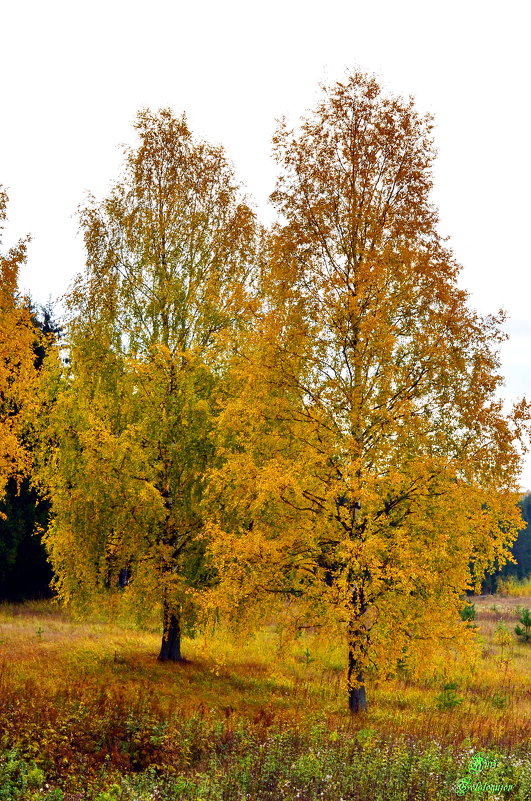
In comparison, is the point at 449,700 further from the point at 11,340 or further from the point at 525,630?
the point at 525,630

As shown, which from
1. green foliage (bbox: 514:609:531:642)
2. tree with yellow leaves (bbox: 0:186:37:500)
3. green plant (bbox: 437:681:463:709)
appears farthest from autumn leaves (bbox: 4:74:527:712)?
green foliage (bbox: 514:609:531:642)

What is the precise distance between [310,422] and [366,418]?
993 mm

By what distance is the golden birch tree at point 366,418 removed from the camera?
1062 cm

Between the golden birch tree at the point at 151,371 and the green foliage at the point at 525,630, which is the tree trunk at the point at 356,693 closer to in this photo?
the golden birch tree at the point at 151,371

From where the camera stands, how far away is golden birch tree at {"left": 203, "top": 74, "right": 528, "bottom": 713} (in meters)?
10.6

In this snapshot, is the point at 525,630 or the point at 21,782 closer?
the point at 21,782

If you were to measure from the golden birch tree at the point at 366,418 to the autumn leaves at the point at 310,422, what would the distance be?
0.04m

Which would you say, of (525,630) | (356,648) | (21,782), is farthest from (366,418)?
(525,630)

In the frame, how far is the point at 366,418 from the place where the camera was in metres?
11.2

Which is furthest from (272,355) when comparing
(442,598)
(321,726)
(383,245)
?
(321,726)

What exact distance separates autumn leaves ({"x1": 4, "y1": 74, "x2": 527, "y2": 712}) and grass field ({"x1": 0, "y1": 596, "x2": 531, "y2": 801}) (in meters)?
1.24

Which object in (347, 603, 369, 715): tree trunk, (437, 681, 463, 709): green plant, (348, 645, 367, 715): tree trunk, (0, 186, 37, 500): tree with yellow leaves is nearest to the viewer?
(347, 603, 369, 715): tree trunk

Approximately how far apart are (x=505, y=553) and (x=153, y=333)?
9064 millimetres

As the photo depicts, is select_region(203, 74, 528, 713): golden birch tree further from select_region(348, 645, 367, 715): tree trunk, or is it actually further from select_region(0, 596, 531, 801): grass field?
select_region(0, 596, 531, 801): grass field
